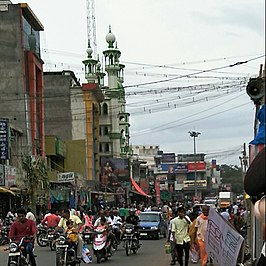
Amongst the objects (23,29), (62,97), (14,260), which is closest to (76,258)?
(14,260)

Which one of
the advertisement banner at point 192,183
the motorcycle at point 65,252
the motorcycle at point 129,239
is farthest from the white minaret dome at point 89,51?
the motorcycle at point 65,252

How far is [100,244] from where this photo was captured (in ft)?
68.6

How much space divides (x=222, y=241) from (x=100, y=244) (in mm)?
10367

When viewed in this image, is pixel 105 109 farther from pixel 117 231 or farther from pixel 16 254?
pixel 16 254

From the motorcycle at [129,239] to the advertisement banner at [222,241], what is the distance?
1216 cm

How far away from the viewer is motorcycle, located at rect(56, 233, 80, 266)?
16461mm

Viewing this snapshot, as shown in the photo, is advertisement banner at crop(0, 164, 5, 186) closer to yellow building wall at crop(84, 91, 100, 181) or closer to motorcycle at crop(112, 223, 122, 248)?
motorcycle at crop(112, 223, 122, 248)

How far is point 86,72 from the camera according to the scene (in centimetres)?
10000

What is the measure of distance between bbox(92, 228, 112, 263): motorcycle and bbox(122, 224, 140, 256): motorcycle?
275 cm

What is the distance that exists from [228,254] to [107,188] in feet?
228

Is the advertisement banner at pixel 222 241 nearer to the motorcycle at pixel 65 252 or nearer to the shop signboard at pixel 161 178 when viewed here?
the motorcycle at pixel 65 252

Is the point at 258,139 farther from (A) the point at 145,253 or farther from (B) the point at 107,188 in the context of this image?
(B) the point at 107,188

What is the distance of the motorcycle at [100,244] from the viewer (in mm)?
20844

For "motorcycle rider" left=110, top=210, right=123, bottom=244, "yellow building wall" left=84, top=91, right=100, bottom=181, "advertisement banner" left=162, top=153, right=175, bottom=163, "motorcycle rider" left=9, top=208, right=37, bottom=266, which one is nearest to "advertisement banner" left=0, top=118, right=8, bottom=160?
"motorcycle rider" left=110, top=210, right=123, bottom=244
